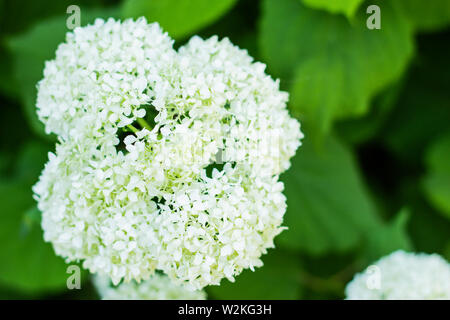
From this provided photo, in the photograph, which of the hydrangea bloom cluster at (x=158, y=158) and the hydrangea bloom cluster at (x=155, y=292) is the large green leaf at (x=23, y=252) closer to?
the hydrangea bloom cluster at (x=155, y=292)

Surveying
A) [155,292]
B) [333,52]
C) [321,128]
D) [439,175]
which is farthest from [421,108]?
[155,292]

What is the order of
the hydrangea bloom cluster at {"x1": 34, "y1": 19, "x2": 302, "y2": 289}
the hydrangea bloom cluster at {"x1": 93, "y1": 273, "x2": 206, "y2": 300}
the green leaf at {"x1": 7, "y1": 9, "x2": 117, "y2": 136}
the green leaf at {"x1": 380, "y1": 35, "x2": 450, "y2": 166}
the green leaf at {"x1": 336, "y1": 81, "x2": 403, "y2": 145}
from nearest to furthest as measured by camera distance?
the hydrangea bloom cluster at {"x1": 34, "y1": 19, "x2": 302, "y2": 289}, the hydrangea bloom cluster at {"x1": 93, "y1": 273, "x2": 206, "y2": 300}, the green leaf at {"x1": 7, "y1": 9, "x2": 117, "y2": 136}, the green leaf at {"x1": 336, "y1": 81, "x2": 403, "y2": 145}, the green leaf at {"x1": 380, "y1": 35, "x2": 450, "y2": 166}

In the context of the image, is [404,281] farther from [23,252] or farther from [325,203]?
[23,252]

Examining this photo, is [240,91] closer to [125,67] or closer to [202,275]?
[125,67]

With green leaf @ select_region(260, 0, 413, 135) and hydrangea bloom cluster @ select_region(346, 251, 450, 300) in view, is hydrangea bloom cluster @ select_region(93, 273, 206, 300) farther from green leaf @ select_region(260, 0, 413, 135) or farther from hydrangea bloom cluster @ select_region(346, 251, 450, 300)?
green leaf @ select_region(260, 0, 413, 135)

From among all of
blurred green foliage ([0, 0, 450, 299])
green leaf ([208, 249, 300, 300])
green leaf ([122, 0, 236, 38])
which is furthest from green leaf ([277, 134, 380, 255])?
green leaf ([122, 0, 236, 38])

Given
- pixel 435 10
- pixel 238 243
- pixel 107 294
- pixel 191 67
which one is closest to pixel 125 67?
pixel 191 67
